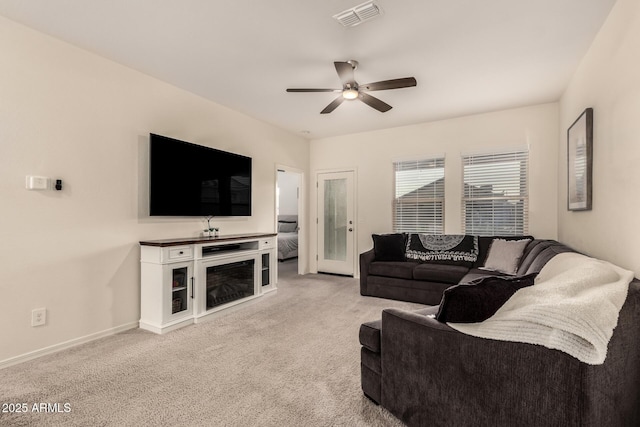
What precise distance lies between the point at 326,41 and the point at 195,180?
216 centimetres

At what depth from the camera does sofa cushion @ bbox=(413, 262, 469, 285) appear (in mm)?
3898

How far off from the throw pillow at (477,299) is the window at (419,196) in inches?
146

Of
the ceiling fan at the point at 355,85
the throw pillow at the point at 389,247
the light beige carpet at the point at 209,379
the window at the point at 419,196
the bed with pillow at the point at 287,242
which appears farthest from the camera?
the bed with pillow at the point at 287,242

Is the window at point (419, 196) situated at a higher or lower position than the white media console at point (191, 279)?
higher

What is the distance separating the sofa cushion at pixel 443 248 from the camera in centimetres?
426

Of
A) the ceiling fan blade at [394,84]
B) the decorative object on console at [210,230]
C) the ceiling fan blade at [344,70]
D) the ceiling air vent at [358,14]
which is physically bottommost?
the decorative object on console at [210,230]

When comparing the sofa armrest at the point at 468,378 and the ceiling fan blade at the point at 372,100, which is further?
the ceiling fan blade at the point at 372,100

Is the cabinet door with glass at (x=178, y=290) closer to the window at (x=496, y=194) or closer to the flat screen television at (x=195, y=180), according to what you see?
the flat screen television at (x=195, y=180)

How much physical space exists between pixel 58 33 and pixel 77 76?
1.12ft

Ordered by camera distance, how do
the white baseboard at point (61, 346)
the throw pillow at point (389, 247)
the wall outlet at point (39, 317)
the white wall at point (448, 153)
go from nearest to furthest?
the white baseboard at point (61, 346) < the wall outlet at point (39, 317) < the white wall at point (448, 153) < the throw pillow at point (389, 247)

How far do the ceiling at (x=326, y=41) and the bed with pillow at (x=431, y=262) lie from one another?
1924mm

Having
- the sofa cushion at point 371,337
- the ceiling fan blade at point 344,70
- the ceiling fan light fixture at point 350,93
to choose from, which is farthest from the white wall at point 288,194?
the sofa cushion at point 371,337

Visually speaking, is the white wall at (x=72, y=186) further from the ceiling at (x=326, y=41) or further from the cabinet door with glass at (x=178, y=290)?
Result: the cabinet door with glass at (x=178, y=290)

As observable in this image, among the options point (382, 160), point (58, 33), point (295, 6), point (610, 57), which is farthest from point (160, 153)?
point (610, 57)
